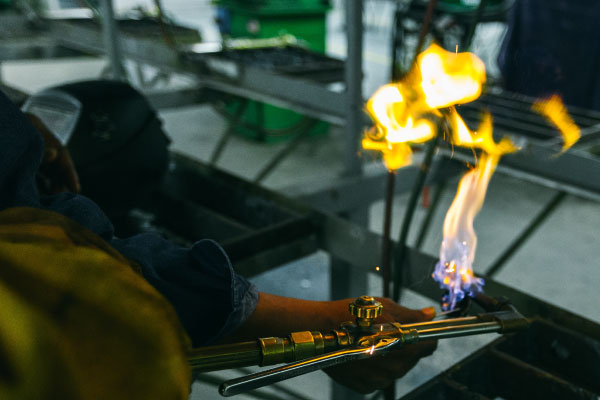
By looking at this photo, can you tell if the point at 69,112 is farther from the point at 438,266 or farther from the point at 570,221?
the point at 570,221

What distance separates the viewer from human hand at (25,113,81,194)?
103 cm

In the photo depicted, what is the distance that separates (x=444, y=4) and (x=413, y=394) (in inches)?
149

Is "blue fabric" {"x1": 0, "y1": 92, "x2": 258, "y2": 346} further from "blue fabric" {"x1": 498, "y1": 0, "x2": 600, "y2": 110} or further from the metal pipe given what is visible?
"blue fabric" {"x1": 498, "y1": 0, "x2": 600, "y2": 110}

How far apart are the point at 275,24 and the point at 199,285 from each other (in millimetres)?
3949

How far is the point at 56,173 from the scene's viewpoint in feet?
3.45

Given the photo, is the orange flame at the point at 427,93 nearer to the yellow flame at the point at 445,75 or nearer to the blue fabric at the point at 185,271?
the yellow flame at the point at 445,75

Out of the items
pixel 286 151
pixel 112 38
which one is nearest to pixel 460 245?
pixel 286 151

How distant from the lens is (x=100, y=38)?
8.88 ft

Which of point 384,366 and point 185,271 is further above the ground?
point 185,271

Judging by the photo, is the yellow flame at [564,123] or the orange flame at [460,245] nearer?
the orange flame at [460,245]

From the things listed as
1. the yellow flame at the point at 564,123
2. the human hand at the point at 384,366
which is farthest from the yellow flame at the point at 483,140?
the human hand at the point at 384,366

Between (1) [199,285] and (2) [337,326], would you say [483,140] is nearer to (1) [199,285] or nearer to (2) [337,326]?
(2) [337,326]

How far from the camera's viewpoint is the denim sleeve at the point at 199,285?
1.99ft

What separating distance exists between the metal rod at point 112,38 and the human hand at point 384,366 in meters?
1.82
